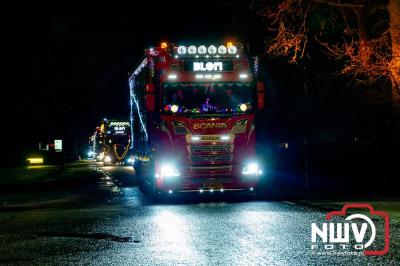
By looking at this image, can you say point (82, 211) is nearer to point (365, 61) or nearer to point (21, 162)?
point (365, 61)

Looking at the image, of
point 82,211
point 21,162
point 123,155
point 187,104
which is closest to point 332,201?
point 187,104

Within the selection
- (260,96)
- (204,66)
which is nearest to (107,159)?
(204,66)

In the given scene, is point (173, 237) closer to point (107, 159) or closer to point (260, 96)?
point (260, 96)

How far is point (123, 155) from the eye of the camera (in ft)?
177

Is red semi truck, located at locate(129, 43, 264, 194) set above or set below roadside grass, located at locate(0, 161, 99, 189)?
above

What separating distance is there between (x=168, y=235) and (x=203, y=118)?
6634 mm

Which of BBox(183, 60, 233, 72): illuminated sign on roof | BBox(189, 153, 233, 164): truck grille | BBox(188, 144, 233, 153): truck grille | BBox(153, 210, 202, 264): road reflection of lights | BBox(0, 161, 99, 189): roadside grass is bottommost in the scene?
BBox(153, 210, 202, 264): road reflection of lights

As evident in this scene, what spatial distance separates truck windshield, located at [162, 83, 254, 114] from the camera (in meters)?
17.4

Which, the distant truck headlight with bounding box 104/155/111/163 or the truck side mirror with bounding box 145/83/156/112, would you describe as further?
the distant truck headlight with bounding box 104/155/111/163

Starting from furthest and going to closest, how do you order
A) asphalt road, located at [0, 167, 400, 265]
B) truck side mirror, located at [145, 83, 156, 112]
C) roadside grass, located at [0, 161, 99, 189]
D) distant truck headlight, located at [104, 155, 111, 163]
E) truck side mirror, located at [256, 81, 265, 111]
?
distant truck headlight, located at [104, 155, 111, 163] → roadside grass, located at [0, 161, 99, 189] → truck side mirror, located at [256, 81, 265, 111] → truck side mirror, located at [145, 83, 156, 112] → asphalt road, located at [0, 167, 400, 265]

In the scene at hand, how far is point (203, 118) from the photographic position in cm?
1733

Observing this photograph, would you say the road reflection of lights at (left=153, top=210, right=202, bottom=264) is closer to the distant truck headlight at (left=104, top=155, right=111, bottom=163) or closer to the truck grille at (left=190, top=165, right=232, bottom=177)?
the truck grille at (left=190, top=165, right=232, bottom=177)

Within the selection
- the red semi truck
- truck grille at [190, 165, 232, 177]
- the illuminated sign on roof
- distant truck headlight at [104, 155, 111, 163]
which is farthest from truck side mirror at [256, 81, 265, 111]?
distant truck headlight at [104, 155, 111, 163]

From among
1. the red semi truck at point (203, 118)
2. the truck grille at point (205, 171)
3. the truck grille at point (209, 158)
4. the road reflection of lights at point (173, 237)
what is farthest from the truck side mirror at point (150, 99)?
the road reflection of lights at point (173, 237)
